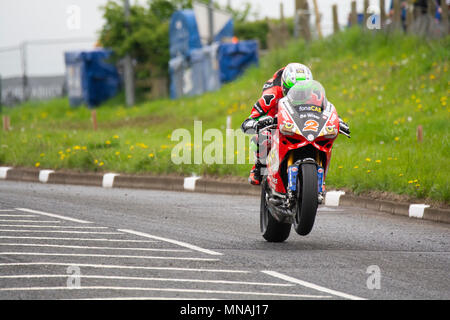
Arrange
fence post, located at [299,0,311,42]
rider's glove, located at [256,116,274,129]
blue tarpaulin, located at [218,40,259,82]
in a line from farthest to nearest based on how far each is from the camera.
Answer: blue tarpaulin, located at [218,40,259,82]
fence post, located at [299,0,311,42]
rider's glove, located at [256,116,274,129]

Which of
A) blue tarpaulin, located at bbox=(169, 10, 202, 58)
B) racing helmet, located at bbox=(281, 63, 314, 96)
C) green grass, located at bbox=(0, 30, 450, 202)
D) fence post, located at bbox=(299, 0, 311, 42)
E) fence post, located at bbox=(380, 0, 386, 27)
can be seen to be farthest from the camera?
blue tarpaulin, located at bbox=(169, 10, 202, 58)

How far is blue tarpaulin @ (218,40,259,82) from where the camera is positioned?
3269 centimetres

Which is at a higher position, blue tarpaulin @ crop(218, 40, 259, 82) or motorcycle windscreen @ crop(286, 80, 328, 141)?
blue tarpaulin @ crop(218, 40, 259, 82)

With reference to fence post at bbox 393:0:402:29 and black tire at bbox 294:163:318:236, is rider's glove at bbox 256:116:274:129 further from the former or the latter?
fence post at bbox 393:0:402:29

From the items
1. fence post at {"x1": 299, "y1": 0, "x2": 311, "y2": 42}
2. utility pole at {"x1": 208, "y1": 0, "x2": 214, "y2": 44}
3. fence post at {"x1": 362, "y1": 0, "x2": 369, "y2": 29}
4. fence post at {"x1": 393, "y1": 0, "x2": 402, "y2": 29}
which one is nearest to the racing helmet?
fence post at {"x1": 393, "y1": 0, "x2": 402, "y2": 29}

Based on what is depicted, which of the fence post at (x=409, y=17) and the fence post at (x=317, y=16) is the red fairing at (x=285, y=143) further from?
the fence post at (x=317, y=16)

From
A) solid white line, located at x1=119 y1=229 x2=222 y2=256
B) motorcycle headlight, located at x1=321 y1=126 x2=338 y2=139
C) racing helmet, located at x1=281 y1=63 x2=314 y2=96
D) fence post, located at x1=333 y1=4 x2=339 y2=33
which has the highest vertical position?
fence post, located at x1=333 y1=4 x2=339 y2=33

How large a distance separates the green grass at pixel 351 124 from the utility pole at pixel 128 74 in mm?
5224

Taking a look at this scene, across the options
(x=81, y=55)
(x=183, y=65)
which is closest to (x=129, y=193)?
(x=183, y=65)

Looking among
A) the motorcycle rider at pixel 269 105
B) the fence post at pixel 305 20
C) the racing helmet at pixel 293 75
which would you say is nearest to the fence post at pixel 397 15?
the fence post at pixel 305 20

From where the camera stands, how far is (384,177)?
540 inches

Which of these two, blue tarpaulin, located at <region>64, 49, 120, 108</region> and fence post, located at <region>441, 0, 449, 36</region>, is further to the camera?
blue tarpaulin, located at <region>64, 49, 120, 108</region>

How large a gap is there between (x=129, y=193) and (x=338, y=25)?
15.6 meters
